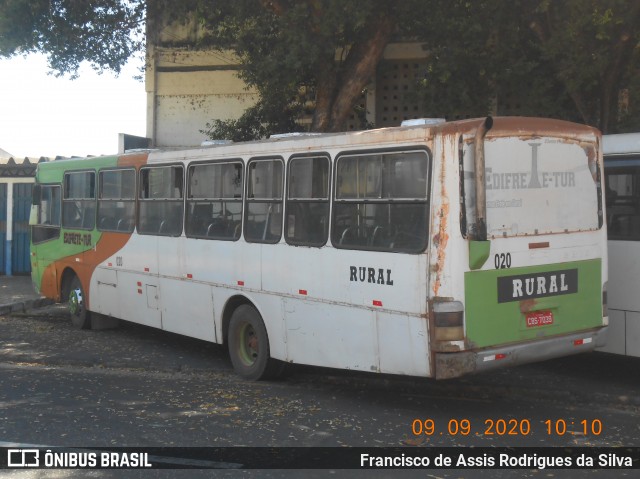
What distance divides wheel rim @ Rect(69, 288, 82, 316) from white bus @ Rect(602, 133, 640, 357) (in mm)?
8497

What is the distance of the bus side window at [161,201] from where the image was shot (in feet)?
33.5

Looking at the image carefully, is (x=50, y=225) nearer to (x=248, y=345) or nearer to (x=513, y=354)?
(x=248, y=345)

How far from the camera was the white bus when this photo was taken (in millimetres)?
8188

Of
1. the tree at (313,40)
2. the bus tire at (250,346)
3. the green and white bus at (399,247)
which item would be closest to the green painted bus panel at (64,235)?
the green and white bus at (399,247)

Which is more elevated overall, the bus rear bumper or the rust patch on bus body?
the rust patch on bus body

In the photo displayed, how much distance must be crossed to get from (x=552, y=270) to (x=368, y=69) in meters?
8.78

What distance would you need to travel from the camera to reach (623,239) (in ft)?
27.4

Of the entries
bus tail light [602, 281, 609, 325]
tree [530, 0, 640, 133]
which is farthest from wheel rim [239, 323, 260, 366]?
tree [530, 0, 640, 133]

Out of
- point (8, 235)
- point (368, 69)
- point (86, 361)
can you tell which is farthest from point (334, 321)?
point (8, 235)

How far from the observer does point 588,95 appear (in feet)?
48.5

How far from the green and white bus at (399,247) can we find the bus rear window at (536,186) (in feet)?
0.05

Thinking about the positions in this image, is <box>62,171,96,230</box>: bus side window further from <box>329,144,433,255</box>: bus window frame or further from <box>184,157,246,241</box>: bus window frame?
<box>329,144,433,255</box>: bus window frame

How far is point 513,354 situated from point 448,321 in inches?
32.4

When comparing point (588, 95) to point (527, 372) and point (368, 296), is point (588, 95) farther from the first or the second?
point (368, 296)
